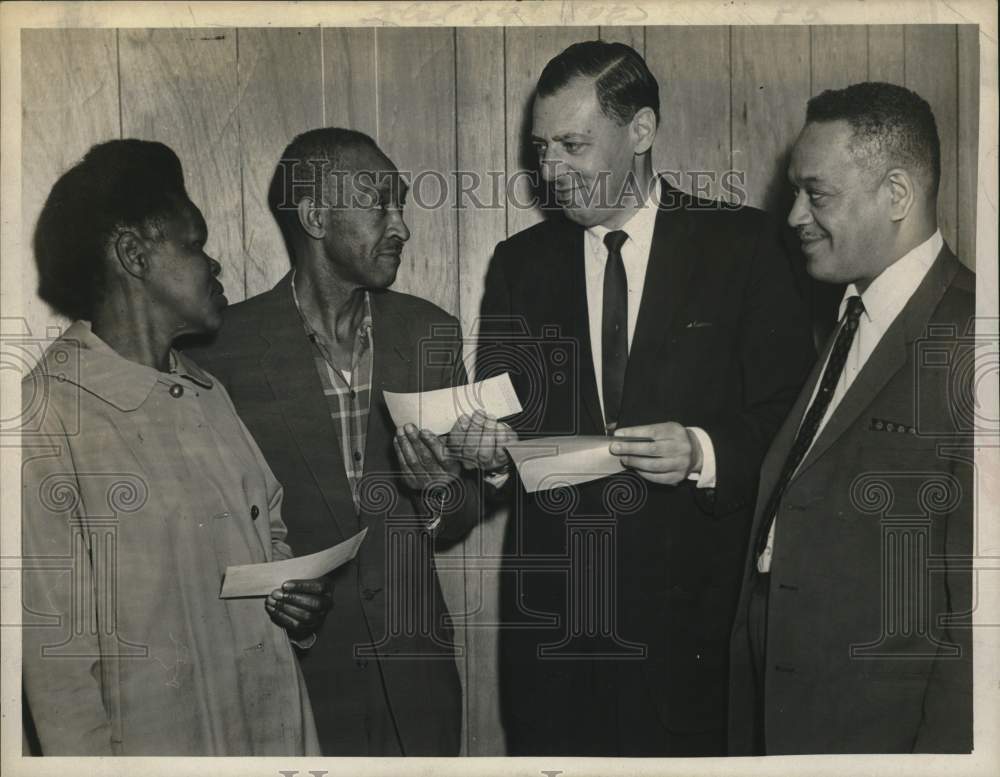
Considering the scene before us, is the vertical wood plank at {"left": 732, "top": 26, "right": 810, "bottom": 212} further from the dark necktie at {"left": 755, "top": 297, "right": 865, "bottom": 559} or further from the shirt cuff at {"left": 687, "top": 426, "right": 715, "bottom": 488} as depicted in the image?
the shirt cuff at {"left": 687, "top": 426, "right": 715, "bottom": 488}

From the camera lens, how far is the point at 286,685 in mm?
2221

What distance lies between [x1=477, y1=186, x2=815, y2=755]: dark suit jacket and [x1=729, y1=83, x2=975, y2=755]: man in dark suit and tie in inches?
2.6

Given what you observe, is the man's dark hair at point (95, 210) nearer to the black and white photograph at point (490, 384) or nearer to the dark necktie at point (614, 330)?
the black and white photograph at point (490, 384)

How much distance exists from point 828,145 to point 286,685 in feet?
5.16

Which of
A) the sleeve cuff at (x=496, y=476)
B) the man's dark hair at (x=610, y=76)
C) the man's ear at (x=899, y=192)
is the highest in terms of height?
the man's dark hair at (x=610, y=76)

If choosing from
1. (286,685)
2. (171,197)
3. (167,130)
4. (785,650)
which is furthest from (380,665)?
(167,130)

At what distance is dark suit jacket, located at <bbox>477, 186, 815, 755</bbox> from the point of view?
219cm

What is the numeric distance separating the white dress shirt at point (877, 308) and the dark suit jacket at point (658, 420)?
0.25ft

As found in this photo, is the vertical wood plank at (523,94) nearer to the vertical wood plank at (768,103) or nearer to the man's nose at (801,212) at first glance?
the vertical wood plank at (768,103)

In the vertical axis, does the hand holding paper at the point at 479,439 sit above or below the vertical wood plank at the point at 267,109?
below

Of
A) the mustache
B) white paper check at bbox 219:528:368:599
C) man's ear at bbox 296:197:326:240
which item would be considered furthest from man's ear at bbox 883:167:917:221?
white paper check at bbox 219:528:368:599

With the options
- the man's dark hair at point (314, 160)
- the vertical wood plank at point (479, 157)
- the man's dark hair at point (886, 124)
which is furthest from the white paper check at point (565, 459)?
the man's dark hair at point (886, 124)

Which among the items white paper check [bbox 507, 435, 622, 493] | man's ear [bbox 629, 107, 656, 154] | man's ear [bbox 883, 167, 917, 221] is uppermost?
man's ear [bbox 629, 107, 656, 154]

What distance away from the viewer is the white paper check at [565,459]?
2.21 meters
